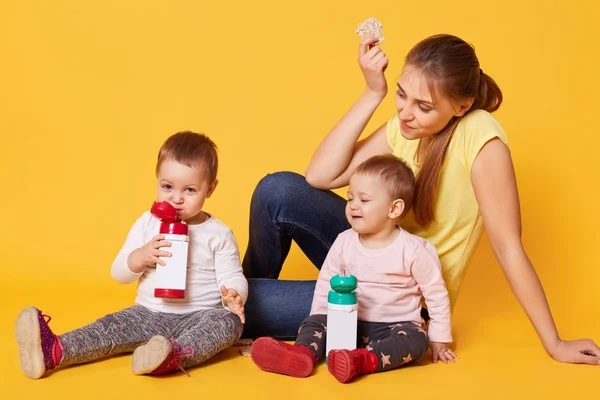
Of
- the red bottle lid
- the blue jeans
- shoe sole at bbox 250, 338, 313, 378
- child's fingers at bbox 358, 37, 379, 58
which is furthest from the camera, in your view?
the blue jeans

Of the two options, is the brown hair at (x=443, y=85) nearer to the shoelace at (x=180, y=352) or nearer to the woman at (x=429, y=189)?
the woman at (x=429, y=189)

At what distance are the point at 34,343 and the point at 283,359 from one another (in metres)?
0.74

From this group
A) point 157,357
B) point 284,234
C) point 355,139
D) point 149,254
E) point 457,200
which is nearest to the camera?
point 157,357

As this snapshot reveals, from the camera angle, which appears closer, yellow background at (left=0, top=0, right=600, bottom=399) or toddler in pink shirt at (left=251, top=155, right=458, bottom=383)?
toddler in pink shirt at (left=251, top=155, right=458, bottom=383)

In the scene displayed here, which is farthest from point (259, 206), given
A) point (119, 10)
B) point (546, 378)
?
point (119, 10)

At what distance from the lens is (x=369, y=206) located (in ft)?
9.13

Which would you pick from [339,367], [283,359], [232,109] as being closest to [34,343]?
[283,359]

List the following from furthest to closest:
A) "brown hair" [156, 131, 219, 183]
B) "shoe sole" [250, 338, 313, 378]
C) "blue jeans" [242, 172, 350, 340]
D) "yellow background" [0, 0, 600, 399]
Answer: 1. "yellow background" [0, 0, 600, 399]
2. "blue jeans" [242, 172, 350, 340]
3. "brown hair" [156, 131, 219, 183]
4. "shoe sole" [250, 338, 313, 378]

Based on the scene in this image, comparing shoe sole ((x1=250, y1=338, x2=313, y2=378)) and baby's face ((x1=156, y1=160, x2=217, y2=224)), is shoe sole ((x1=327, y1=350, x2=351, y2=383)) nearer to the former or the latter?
shoe sole ((x1=250, y1=338, x2=313, y2=378))

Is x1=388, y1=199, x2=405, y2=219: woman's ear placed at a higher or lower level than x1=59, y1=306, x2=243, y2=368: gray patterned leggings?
higher

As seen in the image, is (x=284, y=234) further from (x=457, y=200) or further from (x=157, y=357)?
(x=157, y=357)

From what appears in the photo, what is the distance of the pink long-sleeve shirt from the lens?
277 cm

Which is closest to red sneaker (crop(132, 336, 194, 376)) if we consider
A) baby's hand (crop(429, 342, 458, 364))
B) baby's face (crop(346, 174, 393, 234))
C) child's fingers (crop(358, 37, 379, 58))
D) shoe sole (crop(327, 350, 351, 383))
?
shoe sole (crop(327, 350, 351, 383))

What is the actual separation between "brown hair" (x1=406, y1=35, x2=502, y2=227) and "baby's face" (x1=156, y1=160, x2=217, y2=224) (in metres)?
0.76
